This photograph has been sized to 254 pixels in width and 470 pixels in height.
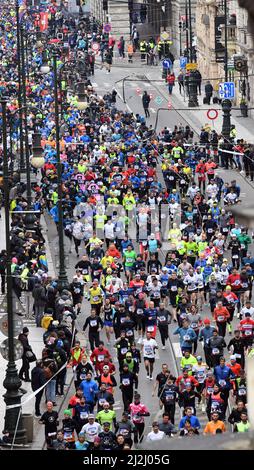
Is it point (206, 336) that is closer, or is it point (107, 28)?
point (206, 336)

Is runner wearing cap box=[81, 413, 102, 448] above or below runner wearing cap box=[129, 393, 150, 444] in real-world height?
above

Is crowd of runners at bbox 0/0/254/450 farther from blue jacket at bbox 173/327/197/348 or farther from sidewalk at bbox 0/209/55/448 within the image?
sidewalk at bbox 0/209/55/448

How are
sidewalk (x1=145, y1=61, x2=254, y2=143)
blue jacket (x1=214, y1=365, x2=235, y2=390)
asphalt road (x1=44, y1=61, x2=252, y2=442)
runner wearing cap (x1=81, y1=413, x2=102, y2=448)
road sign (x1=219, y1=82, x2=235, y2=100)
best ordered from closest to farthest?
runner wearing cap (x1=81, y1=413, x2=102, y2=448), blue jacket (x1=214, y1=365, x2=235, y2=390), asphalt road (x1=44, y1=61, x2=252, y2=442), road sign (x1=219, y1=82, x2=235, y2=100), sidewalk (x1=145, y1=61, x2=254, y2=143)

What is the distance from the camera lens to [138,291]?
106 ft

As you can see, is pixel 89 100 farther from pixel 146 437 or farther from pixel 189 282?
pixel 146 437

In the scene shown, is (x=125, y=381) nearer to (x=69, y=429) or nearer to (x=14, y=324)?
(x=14, y=324)

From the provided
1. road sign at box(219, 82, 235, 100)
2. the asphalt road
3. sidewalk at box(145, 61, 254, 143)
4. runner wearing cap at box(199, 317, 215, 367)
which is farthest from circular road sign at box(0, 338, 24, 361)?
road sign at box(219, 82, 235, 100)

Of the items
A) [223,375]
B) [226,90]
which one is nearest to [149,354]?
[223,375]

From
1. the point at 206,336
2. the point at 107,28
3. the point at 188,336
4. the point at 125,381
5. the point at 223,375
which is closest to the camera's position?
the point at 223,375

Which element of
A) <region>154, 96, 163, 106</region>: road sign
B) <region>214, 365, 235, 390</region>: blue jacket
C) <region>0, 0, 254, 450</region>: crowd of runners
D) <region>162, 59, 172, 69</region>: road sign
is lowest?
<region>154, 96, 163, 106</region>: road sign

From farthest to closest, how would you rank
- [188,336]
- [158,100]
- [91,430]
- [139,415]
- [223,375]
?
[158,100], [188,336], [223,375], [139,415], [91,430]

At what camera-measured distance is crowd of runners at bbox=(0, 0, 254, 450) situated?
23.8 meters

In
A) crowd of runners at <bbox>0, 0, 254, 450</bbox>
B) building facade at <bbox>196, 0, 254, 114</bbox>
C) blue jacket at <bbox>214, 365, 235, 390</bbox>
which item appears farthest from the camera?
building facade at <bbox>196, 0, 254, 114</bbox>

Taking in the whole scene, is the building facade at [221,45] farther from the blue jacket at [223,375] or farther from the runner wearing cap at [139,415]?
the runner wearing cap at [139,415]
